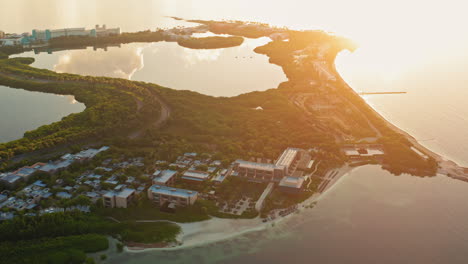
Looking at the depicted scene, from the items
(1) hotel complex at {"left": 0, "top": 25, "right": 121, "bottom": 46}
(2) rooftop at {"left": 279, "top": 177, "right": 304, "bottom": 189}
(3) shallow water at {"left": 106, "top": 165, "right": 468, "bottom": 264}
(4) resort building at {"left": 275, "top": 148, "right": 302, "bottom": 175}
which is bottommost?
(3) shallow water at {"left": 106, "top": 165, "right": 468, "bottom": 264}

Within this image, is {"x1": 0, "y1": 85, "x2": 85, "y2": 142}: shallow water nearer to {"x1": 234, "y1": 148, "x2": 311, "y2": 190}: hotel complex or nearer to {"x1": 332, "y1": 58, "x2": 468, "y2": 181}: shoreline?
{"x1": 234, "y1": 148, "x2": 311, "y2": 190}: hotel complex

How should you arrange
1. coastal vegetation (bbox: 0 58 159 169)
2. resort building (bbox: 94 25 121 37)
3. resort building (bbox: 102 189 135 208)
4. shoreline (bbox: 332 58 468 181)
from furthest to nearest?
resort building (bbox: 94 25 121 37) → coastal vegetation (bbox: 0 58 159 169) → shoreline (bbox: 332 58 468 181) → resort building (bbox: 102 189 135 208)

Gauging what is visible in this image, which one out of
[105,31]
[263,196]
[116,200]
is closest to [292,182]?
[263,196]

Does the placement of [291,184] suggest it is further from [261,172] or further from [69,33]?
[69,33]

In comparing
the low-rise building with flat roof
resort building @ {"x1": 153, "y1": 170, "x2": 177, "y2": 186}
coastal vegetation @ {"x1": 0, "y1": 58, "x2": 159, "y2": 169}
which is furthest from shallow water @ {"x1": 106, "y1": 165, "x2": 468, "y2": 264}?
coastal vegetation @ {"x1": 0, "y1": 58, "x2": 159, "y2": 169}

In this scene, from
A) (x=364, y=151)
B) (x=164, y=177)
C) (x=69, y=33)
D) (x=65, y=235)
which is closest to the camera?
(x=65, y=235)

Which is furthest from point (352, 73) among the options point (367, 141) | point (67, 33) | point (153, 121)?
point (67, 33)
